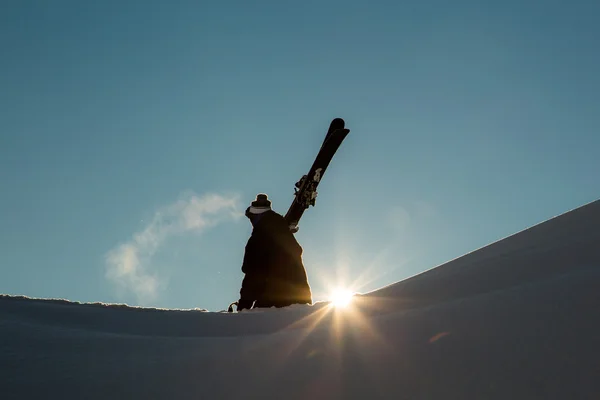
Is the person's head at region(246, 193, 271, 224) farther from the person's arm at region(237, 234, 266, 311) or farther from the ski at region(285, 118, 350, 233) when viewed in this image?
the ski at region(285, 118, 350, 233)

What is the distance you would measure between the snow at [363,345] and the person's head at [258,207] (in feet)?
12.1

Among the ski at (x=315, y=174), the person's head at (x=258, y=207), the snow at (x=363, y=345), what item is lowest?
the snow at (x=363, y=345)

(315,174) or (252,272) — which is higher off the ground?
(315,174)

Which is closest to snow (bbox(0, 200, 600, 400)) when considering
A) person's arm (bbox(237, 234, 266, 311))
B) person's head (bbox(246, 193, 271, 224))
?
person's arm (bbox(237, 234, 266, 311))

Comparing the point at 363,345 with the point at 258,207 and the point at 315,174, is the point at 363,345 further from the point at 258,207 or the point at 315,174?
the point at 315,174

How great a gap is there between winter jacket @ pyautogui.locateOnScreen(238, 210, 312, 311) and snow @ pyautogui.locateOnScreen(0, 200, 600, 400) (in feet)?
9.74

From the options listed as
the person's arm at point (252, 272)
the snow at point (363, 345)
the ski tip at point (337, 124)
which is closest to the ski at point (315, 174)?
the ski tip at point (337, 124)

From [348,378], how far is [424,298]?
0.68 m

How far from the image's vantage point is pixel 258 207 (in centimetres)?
580

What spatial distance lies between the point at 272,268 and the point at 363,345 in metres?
3.73

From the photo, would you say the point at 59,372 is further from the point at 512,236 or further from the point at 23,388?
the point at 512,236

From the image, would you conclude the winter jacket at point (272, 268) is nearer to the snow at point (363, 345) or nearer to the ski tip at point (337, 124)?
the ski tip at point (337, 124)

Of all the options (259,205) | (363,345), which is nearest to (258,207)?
(259,205)

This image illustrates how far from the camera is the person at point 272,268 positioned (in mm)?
4980
